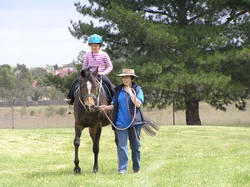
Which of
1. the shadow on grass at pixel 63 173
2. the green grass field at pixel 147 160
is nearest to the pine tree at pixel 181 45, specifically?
the green grass field at pixel 147 160

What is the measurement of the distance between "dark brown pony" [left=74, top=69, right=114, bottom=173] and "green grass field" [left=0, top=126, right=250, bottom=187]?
89 cm

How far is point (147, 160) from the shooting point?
44.4 feet

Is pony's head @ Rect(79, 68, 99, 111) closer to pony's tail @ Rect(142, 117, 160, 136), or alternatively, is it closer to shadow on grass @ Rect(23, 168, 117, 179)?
pony's tail @ Rect(142, 117, 160, 136)

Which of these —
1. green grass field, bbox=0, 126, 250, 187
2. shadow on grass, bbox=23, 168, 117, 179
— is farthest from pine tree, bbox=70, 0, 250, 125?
shadow on grass, bbox=23, 168, 117, 179

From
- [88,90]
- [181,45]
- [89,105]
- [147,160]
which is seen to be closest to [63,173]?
[89,105]

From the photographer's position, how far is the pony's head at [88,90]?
9.82 meters

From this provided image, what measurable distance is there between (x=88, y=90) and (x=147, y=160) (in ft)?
13.9

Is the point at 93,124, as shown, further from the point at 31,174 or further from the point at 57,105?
the point at 57,105

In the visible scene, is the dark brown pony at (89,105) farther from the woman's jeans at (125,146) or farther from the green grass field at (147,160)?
the green grass field at (147,160)

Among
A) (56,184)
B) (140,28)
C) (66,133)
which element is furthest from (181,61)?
(56,184)

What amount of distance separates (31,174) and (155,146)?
8172 mm

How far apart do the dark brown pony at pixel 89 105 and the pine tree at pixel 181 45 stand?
49.7 feet

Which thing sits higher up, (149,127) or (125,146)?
(149,127)

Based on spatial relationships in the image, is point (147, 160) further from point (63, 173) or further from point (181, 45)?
point (181, 45)
